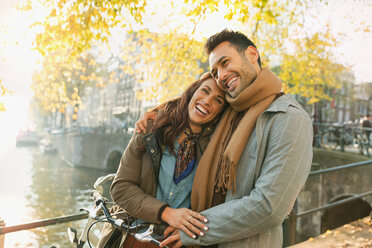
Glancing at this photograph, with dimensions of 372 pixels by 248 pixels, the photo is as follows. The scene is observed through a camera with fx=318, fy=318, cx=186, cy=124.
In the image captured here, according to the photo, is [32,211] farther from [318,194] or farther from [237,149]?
[237,149]

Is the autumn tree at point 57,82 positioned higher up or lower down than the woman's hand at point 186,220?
higher up

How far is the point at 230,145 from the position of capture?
4.77 ft

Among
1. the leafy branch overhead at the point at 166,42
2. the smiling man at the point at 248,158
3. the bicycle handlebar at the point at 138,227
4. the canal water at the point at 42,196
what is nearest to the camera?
the smiling man at the point at 248,158

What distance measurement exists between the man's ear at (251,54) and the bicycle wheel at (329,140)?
38.6 ft

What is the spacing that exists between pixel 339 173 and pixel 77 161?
22.0 m

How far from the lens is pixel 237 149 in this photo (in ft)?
4.68

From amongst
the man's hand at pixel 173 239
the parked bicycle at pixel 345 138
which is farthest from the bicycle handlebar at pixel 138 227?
the parked bicycle at pixel 345 138

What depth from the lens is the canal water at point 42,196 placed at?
11.4m

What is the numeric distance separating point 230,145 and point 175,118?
453 millimetres

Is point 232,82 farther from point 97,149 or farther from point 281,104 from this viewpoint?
point 97,149

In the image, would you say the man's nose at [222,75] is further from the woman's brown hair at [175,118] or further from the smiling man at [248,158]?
the woman's brown hair at [175,118]

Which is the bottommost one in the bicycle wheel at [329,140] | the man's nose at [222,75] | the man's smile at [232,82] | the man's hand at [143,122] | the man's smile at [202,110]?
the bicycle wheel at [329,140]

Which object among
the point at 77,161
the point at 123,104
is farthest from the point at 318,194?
the point at 123,104

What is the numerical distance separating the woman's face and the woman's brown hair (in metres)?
0.05
